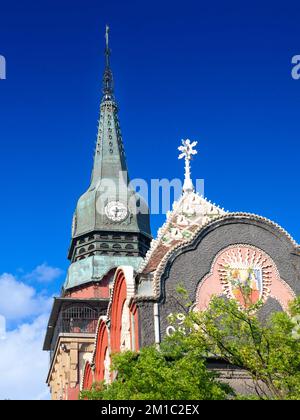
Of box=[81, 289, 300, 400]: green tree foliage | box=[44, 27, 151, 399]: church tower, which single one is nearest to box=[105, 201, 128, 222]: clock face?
box=[44, 27, 151, 399]: church tower

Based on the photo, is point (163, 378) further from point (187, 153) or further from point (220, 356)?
point (187, 153)

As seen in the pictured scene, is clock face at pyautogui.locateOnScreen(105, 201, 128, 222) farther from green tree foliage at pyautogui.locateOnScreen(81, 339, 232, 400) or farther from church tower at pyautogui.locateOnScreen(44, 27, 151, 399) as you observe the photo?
green tree foliage at pyautogui.locateOnScreen(81, 339, 232, 400)

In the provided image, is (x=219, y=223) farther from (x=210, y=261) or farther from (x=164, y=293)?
(x=164, y=293)

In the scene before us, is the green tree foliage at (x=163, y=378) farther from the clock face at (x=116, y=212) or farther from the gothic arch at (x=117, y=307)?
the clock face at (x=116, y=212)

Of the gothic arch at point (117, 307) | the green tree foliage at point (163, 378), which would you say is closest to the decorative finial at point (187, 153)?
the gothic arch at point (117, 307)

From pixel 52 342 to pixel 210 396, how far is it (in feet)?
125

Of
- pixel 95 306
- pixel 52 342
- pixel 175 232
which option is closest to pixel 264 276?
pixel 175 232

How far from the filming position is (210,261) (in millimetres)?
33781

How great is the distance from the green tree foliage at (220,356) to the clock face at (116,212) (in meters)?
31.0

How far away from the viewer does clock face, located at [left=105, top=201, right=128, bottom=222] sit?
55812 millimetres

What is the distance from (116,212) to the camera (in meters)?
55.9

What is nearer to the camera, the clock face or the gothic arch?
the gothic arch

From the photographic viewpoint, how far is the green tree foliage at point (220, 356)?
73.6 feet

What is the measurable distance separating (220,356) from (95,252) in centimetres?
3192
